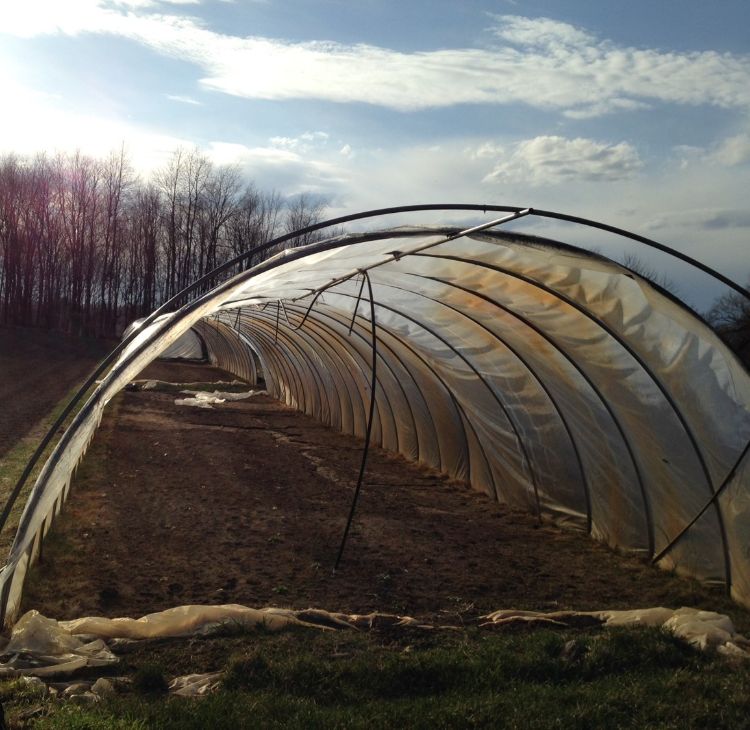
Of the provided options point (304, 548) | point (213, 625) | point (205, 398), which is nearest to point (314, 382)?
point (205, 398)

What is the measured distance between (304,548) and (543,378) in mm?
3612

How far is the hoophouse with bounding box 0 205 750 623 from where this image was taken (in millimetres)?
6199

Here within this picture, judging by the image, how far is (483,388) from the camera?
11.2 meters

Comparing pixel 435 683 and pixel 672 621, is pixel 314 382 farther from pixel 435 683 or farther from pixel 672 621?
pixel 435 683

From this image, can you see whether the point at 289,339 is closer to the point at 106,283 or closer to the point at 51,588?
→ the point at 51,588

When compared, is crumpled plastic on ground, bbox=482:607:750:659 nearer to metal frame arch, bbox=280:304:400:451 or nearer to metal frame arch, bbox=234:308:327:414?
metal frame arch, bbox=280:304:400:451

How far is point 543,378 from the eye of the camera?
32.0 feet

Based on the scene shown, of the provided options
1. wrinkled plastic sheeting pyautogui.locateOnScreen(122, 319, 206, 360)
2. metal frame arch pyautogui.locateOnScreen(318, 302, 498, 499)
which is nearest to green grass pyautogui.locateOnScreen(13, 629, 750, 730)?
metal frame arch pyautogui.locateOnScreen(318, 302, 498, 499)

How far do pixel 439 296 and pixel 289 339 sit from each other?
1188 cm

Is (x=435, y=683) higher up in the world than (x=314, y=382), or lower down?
lower down

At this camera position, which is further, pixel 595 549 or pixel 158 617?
pixel 595 549

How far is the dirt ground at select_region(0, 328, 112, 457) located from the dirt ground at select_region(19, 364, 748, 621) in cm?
408

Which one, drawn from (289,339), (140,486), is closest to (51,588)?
(140,486)

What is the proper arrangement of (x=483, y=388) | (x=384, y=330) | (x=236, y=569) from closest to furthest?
(x=236, y=569)
(x=483, y=388)
(x=384, y=330)
